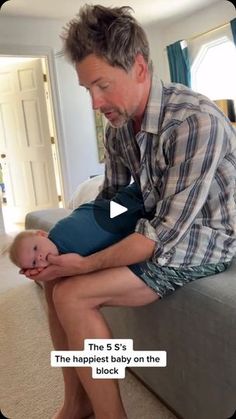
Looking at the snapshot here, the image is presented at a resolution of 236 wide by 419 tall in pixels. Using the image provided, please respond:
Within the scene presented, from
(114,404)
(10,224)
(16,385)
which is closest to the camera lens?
(114,404)

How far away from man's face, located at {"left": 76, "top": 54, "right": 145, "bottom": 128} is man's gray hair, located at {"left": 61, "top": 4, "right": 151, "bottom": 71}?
1 cm

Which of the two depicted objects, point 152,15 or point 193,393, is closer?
point 193,393

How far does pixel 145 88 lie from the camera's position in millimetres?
651

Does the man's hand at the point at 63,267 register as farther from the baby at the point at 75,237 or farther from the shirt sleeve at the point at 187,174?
the shirt sleeve at the point at 187,174

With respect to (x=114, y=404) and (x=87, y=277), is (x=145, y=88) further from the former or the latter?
(x=114, y=404)

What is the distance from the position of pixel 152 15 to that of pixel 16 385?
3.87ft

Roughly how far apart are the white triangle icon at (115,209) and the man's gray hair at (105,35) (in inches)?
10.8

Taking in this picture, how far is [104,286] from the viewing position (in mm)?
635

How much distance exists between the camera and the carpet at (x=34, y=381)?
83 centimetres

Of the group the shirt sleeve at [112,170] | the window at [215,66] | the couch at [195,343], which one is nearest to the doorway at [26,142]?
the shirt sleeve at [112,170]

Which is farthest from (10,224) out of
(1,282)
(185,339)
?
(185,339)

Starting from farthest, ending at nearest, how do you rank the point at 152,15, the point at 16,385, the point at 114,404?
the point at 152,15
the point at 16,385
the point at 114,404

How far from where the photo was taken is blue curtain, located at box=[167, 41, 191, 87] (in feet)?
8.47

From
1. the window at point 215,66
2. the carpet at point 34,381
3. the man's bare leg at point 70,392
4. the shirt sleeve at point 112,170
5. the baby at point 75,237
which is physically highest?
the window at point 215,66
